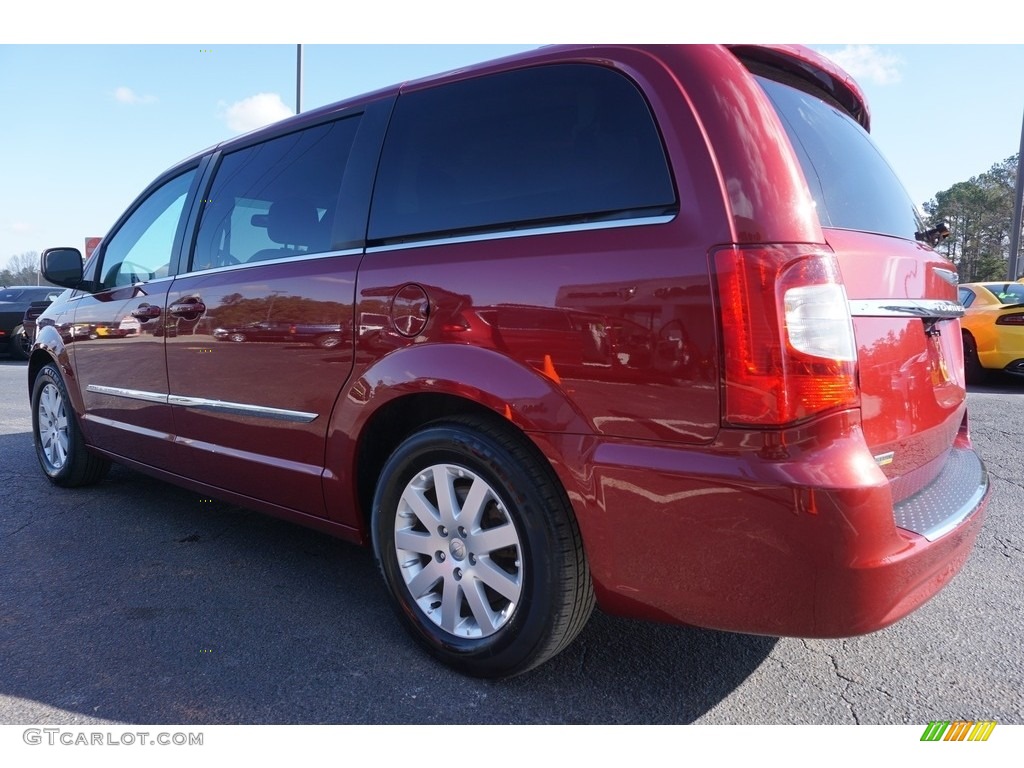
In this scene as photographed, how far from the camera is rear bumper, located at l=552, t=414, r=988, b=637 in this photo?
64.7 inches

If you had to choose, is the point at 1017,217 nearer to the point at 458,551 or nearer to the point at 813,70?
the point at 813,70

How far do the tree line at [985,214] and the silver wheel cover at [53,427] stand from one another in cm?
4867

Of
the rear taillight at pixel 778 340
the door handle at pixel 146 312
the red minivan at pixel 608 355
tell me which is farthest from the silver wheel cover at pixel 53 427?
the rear taillight at pixel 778 340

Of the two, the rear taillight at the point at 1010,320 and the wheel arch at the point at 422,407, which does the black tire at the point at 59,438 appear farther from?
the rear taillight at the point at 1010,320

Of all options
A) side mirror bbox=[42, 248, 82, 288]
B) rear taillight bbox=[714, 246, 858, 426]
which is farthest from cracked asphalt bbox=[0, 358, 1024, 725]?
side mirror bbox=[42, 248, 82, 288]

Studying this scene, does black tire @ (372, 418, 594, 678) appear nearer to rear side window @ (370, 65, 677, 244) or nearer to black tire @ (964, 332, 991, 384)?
rear side window @ (370, 65, 677, 244)

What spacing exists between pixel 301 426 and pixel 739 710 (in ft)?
5.60

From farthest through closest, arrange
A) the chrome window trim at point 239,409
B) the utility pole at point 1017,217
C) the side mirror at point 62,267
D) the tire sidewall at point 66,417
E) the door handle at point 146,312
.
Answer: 1. the utility pole at point 1017,217
2. the tire sidewall at point 66,417
3. the side mirror at point 62,267
4. the door handle at point 146,312
5. the chrome window trim at point 239,409

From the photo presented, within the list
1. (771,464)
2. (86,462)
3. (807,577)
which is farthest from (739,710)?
(86,462)

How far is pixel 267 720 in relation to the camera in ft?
6.61

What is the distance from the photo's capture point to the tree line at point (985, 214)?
43.7m

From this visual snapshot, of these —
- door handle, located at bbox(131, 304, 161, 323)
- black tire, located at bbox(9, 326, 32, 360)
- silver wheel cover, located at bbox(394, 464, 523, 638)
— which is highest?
door handle, located at bbox(131, 304, 161, 323)

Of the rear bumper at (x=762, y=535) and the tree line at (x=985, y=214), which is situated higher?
the tree line at (x=985, y=214)
